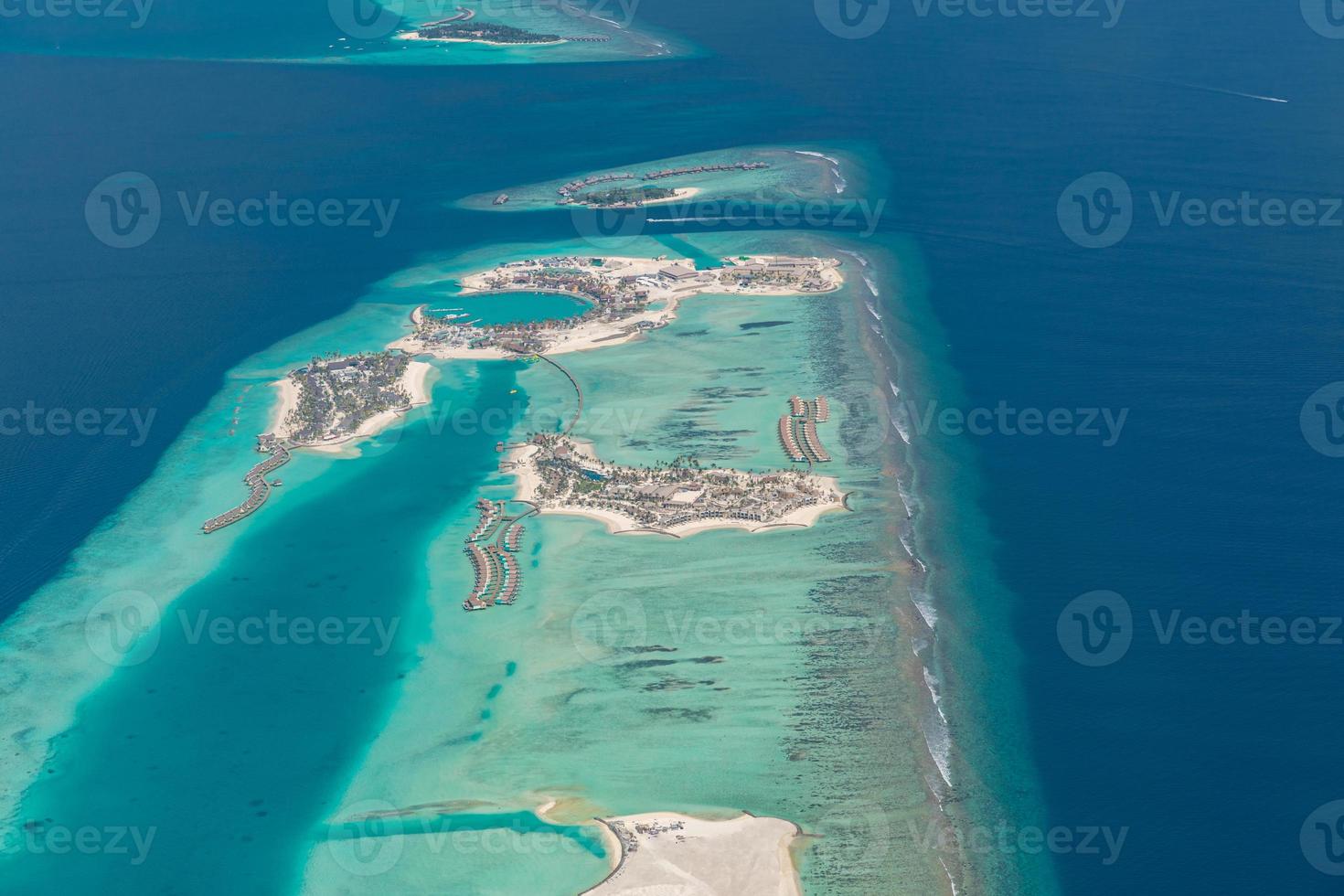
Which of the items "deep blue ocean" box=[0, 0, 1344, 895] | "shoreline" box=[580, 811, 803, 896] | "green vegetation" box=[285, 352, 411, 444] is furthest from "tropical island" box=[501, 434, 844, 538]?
"shoreline" box=[580, 811, 803, 896]

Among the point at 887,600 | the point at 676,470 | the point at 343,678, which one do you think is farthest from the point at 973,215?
the point at 343,678

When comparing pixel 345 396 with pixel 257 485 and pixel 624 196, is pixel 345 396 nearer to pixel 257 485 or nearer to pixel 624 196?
pixel 257 485

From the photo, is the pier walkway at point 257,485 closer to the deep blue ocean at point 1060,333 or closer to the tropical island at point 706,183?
the deep blue ocean at point 1060,333

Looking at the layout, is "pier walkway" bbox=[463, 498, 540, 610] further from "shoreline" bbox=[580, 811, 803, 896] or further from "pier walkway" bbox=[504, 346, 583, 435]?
"shoreline" bbox=[580, 811, 803, 896]

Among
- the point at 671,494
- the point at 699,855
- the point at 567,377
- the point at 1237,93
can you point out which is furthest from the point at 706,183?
the point at 699,855

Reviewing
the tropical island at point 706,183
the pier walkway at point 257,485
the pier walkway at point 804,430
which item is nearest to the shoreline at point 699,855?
the pier walkway at point 804,430

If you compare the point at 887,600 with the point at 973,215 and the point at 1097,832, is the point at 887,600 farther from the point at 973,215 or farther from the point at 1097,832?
the point at 973,215
